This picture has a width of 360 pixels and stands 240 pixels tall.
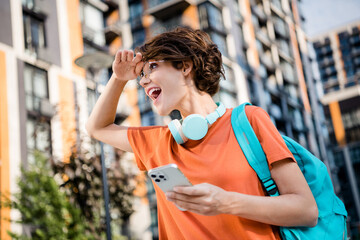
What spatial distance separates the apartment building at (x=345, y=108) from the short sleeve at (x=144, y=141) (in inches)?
1406

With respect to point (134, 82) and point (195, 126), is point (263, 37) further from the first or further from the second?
point (195, 126)

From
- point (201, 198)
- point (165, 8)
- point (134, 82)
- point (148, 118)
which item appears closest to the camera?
point (201, 198)

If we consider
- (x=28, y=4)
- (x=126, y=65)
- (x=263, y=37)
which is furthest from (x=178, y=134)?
(x=263, y=37)

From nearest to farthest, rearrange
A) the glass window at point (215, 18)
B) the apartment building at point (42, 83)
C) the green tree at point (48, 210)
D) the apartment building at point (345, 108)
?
the green tree at point (48, 210), the apartment building at point (42, 83), the glass window at point (215, 18), the apartment building at point (345, 108)

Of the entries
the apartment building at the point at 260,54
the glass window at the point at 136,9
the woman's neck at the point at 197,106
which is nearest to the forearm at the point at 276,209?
the woman's neck at the point at 197,106

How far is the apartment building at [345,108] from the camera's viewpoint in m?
43.5

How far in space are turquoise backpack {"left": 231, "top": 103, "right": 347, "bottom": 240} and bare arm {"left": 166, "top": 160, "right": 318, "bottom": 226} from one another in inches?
1.5

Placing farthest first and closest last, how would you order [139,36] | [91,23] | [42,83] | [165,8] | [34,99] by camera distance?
[139,36]
[165,8]
[91,23]
[42,83]
[34,99]

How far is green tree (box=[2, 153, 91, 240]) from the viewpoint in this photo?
7.35 meters

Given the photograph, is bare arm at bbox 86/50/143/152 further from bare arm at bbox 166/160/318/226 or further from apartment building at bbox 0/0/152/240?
apartment building at bbox 0/0/152/240

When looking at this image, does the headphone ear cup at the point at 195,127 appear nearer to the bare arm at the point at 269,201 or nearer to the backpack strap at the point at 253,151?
the backpack strap at the point at 253,151

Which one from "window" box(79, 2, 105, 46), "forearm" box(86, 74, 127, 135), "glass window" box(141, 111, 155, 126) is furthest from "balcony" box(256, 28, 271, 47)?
"forearm" box(86, 74, 127, 135)

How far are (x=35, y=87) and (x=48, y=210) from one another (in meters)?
5.97

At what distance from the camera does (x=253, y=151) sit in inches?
55.7
